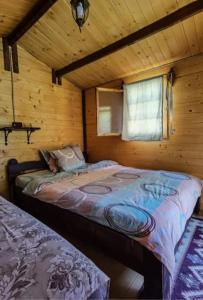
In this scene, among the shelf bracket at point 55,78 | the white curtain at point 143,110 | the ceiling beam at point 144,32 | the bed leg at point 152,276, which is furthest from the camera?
the shelf bracket at point 55,78

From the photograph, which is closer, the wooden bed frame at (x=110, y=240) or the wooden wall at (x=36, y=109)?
the wooden bed frame at (x=110, y=240)

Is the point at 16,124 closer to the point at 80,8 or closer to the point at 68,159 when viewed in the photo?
the point at 68,159

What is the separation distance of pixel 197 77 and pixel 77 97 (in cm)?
226

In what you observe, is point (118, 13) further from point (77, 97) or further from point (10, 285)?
point (10, 285)

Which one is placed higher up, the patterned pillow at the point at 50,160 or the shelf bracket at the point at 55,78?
the shelf bracket at the point at 55,78

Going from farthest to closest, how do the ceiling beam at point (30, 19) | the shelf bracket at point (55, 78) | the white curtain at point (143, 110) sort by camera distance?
1. the shelf bracket at point (55, 78)
2. the white curtain at point (143, 110)
3. the ceiling beam at point (30, 19)

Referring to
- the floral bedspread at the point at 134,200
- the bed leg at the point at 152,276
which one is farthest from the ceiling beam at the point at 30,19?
the bed leg at the point at 152,276

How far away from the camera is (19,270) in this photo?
2.62 feet

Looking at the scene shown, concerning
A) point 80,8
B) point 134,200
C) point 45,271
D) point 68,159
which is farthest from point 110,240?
point 80,8

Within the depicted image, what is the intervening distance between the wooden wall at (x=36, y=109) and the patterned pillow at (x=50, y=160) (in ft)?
0.40

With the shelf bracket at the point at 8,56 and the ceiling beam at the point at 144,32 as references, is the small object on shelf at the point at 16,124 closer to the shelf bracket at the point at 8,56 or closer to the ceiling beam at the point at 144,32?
the shelf bracket at the point at 8,56

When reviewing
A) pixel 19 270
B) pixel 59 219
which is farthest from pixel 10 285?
pixel 59 219

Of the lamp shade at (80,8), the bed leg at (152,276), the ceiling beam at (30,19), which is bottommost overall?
the bed leg at (152,276)

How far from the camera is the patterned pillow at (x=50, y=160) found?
3033mm
